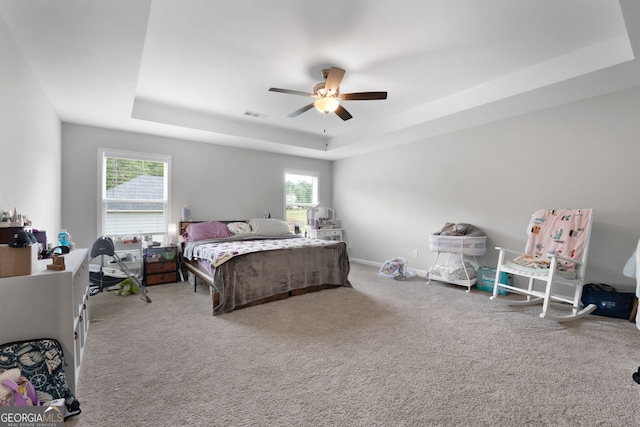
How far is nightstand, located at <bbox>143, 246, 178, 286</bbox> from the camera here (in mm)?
4242

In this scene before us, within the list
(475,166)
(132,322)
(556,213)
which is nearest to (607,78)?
(556,213)

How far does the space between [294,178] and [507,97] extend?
4.23 m

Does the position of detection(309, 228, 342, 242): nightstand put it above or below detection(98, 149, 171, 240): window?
below

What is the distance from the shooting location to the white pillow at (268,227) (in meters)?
5.16

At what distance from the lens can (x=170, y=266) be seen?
14.4ft

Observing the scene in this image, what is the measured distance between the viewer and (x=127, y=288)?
3820 millimetres

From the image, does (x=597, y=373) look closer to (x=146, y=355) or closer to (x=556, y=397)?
(x=556, y=397)

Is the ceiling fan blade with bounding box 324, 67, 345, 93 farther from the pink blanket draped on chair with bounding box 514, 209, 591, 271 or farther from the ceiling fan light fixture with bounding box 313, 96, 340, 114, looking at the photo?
the pink blanket draped on chair with bounding box 514, 209, 591, 271

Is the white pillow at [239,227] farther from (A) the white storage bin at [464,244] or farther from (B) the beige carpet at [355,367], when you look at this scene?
(A) the white storage bin at [464,244]

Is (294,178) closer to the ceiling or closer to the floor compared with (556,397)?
closer to the ceiling

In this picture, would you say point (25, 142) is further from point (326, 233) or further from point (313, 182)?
point (313, 182)

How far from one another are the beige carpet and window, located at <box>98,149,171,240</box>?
1.65 m

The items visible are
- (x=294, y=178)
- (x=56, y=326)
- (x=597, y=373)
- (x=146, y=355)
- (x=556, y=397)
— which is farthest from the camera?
(x=294, y=178)

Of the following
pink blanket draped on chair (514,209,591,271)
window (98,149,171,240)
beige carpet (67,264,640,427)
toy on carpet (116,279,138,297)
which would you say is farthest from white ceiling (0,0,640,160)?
beige carpet (67,264,640,427)
